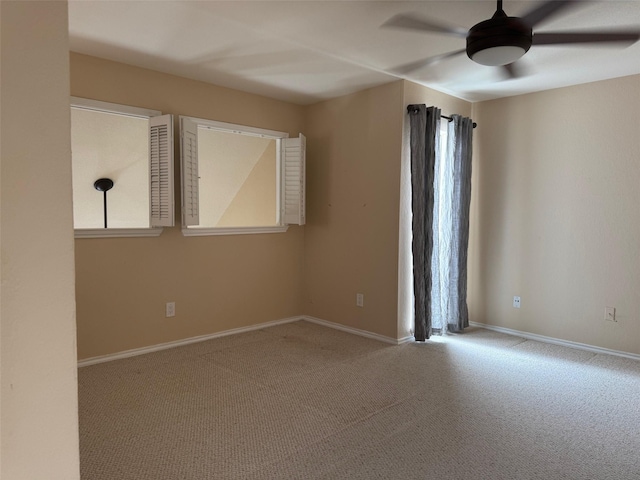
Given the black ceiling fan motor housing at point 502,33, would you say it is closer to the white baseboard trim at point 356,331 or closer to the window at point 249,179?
the window at point 249,179

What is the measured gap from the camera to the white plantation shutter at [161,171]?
3621 millimetres

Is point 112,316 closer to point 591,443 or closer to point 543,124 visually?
point 591,443

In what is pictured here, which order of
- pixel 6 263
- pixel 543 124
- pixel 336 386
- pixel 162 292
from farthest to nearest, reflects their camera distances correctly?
pixel 543 124 → pixel 162 292 → pixel 336 386 → pixel 6 263

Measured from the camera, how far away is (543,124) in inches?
166

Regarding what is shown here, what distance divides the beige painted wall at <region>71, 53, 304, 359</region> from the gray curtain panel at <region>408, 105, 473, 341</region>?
55.9 inches

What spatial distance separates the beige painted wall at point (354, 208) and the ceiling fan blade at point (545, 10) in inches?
58.0

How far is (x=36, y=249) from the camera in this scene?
3.00ft

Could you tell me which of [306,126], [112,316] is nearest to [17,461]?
[112,316]

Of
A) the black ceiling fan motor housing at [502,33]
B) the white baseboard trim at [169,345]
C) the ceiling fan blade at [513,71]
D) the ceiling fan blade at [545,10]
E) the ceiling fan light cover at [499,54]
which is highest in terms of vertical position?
the ceiling fan blade at [513,71]

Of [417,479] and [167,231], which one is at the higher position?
[167,231]

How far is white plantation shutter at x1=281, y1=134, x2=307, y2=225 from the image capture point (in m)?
4.48

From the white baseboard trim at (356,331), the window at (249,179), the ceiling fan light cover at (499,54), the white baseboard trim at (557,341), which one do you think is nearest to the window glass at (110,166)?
the window at (249,179)

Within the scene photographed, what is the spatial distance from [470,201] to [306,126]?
1900 millimetres

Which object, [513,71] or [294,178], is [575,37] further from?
[294,178]
